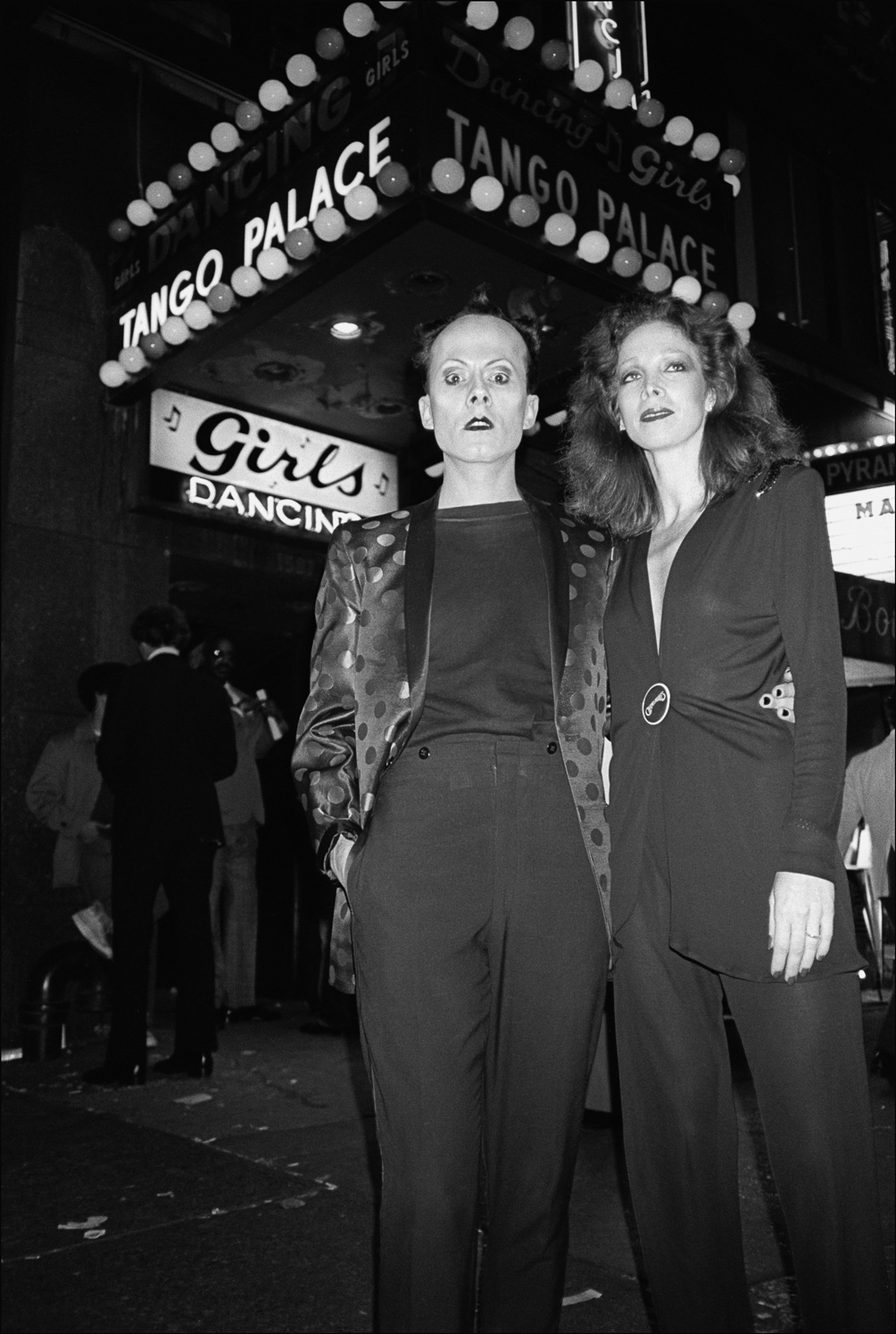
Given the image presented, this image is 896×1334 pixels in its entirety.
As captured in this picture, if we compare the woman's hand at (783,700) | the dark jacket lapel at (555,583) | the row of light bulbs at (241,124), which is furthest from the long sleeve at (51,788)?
the woman's hand at (783,700)

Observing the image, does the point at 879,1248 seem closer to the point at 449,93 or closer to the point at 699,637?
the point at 699,637

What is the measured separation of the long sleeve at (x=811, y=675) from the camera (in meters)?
1.94

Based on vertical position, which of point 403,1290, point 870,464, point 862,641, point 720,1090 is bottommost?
point 403,1290

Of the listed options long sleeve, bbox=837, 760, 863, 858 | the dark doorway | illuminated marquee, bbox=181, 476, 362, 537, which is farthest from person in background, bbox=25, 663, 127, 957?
long sleeve, bbox=837, 760, 863, 858

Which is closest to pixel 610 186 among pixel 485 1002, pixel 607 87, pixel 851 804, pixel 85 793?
pixel 607 87

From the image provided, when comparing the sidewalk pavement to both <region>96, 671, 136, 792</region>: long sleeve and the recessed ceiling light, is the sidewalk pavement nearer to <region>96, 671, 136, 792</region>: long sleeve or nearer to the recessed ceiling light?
<region>96, 671, 136, 792</region>: long sleeve

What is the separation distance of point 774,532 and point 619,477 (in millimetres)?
453

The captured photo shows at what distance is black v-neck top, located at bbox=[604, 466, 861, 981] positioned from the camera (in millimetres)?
1973

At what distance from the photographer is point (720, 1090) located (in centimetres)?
207

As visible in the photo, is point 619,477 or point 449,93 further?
point 449,93

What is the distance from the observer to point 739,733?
206 cm

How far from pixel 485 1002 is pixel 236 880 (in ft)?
18.3

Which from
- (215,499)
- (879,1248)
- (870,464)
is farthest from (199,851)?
(870,464)

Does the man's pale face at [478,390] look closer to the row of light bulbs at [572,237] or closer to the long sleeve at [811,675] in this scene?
the long sleeve at [811,675]
